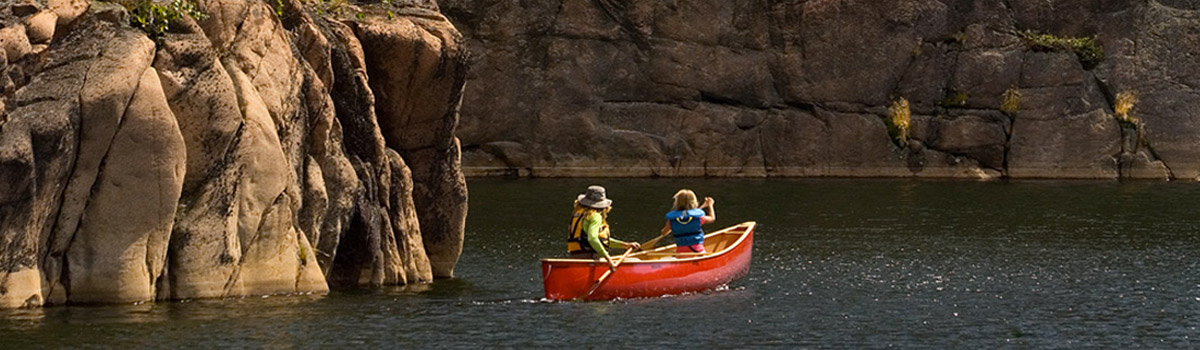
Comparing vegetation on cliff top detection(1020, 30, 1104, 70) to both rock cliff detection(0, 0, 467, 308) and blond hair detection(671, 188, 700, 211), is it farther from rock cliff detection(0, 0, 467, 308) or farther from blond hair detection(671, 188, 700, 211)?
rock cliff detection(0, 0, 467, 308)

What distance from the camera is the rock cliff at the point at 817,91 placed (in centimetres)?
8600

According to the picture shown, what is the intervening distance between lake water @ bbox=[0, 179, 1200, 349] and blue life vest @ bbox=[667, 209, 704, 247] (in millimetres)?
1276

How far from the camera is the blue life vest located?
1505 inches

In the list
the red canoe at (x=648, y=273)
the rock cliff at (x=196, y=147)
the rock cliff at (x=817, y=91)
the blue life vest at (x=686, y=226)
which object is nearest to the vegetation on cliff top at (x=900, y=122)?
the rock cliff at (x=817, y=91)

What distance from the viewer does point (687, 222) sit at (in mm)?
38312

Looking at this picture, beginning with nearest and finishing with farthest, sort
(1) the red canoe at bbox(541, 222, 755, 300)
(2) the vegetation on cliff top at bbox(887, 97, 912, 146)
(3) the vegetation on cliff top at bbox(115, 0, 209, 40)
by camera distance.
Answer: (3) the vegetation on cliff top at bbox(115, 0, 209, 40) → (1) the red canoe at bbox(541, 222, 755, 300) → (2) the vegetation on cliff top at bbox(887, 97, 912, 146)

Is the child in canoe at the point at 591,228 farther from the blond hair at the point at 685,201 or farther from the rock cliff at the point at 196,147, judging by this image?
the rock cliff at the point at 196,147

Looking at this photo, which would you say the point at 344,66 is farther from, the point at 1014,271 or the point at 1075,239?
the point at 1075,239

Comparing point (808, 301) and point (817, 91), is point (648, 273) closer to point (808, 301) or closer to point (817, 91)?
point (808, 301)

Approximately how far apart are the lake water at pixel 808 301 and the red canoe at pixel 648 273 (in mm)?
337

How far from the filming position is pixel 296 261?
3578 centimetres

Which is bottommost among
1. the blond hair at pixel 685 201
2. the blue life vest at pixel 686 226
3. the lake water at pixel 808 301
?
the lake water at pixel 808 301

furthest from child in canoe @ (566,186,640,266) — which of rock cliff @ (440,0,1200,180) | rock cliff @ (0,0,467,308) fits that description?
rock cliff @ (440,0,1200,180)

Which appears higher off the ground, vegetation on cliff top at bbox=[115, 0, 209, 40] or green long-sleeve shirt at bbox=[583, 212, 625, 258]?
vegetation on cliff top at bbox=[115, 0, 209, 40]
